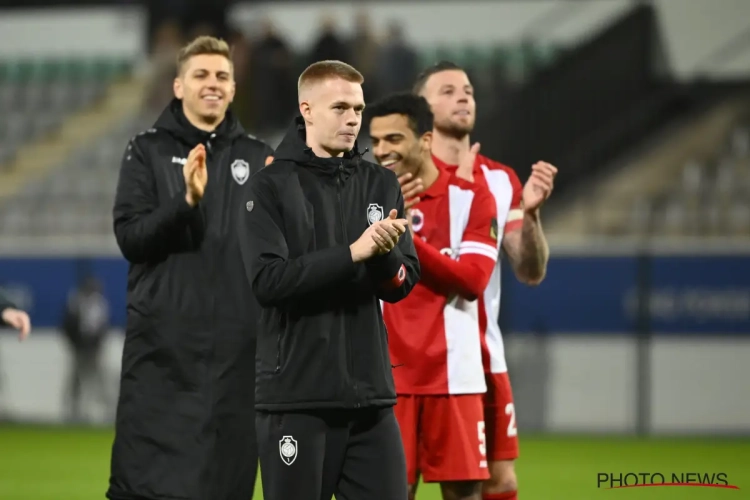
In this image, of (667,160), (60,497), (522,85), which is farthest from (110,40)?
(60,497)

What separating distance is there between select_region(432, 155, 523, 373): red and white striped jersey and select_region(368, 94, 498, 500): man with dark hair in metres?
0.26

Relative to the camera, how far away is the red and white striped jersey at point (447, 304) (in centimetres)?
576

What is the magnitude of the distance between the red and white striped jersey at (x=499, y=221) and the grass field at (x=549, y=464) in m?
3.24

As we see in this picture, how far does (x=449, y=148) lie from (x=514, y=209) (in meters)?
0.45

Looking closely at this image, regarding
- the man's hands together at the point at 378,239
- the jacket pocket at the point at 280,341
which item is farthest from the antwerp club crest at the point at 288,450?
the man's hands together at the point at 378,239

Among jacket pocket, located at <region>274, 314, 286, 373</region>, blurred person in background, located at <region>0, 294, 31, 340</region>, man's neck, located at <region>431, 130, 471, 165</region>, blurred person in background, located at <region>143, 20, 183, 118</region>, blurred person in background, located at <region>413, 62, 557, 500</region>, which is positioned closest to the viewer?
Answer: jacket pocket, located at <region>274, 314, 286, 373</region>

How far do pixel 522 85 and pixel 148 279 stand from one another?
12640mm

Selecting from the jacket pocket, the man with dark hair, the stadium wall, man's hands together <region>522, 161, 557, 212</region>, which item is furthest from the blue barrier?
the jacket pocket

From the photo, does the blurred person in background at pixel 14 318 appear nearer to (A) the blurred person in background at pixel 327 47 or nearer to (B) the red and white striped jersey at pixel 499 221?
(B) the red and white striped jersey at pixel 499 221

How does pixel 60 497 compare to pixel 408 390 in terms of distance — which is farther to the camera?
pixel 60 497

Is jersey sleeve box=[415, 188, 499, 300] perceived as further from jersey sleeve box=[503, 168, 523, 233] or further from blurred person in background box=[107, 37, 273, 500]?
blurred person in background box=[107, 37, 273, 500]

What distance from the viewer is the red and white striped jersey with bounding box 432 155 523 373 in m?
6.15

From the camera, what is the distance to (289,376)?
4.56m

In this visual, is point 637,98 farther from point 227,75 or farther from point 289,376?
point 289,376
